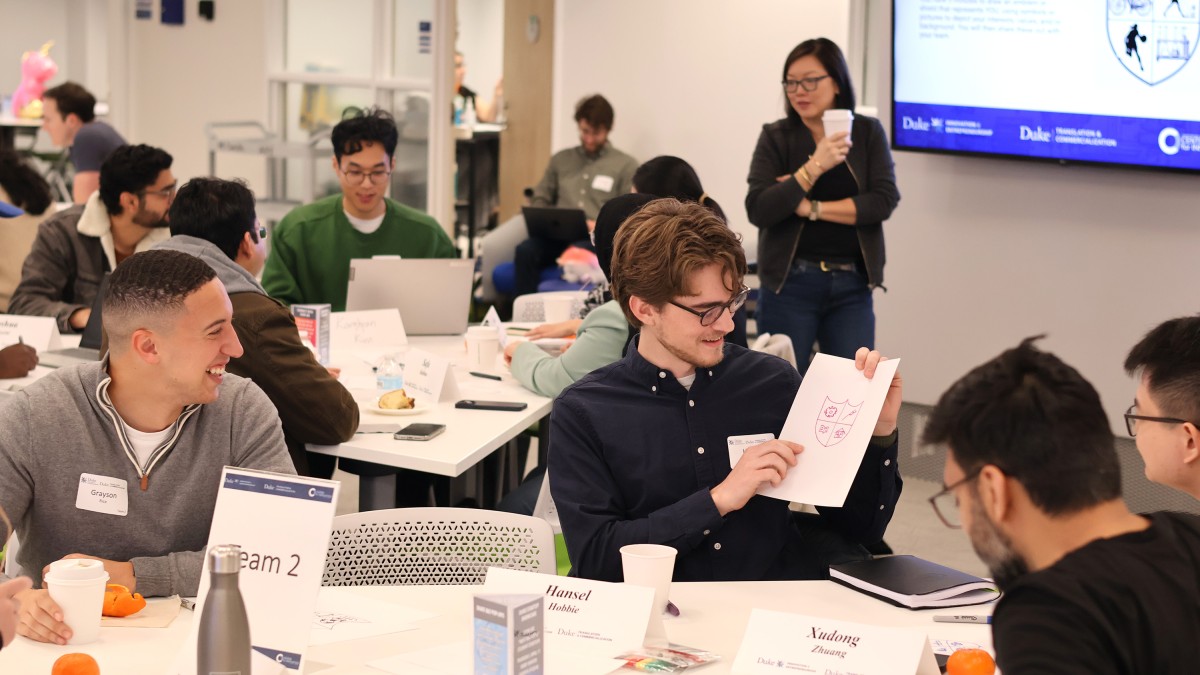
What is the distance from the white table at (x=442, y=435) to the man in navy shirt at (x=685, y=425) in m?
0.72

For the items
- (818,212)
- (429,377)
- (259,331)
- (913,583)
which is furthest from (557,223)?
(913,583)

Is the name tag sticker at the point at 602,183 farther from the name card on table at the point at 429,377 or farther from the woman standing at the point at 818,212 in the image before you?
the name card on table at the point at 429,377

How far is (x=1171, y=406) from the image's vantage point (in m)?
2.27

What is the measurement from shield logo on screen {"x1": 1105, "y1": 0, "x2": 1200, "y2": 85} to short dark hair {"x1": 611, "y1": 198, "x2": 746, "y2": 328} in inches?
124

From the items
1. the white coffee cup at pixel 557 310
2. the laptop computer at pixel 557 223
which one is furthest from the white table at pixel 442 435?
the laptop computer at pixel 557 223

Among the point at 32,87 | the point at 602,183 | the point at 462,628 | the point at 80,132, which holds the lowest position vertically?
the point at 462,628

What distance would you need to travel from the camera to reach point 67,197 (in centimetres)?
1161

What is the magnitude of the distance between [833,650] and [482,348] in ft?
8.27

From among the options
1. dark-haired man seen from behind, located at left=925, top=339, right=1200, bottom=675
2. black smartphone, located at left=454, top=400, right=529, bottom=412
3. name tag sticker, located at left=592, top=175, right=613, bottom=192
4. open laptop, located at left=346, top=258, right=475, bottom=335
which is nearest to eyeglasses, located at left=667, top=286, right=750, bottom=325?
dark-haired man seen from behind, located at left=925, top=339, right=1200, bottom=675

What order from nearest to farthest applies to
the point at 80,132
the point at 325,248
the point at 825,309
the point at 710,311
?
the point at 710,311 < the point at 325,248 < the point at 825,309 < the point at 80,132

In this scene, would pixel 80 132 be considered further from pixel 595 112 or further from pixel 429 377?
pixel 429 377

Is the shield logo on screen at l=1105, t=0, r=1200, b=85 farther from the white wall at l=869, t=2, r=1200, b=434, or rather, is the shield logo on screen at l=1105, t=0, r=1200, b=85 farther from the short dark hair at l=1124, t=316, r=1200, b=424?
the short dark hair at l=1124, t=316, r=1200, b=424

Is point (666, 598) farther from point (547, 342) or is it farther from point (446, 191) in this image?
point (446, 191)

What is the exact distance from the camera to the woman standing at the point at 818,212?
480 centimetres
